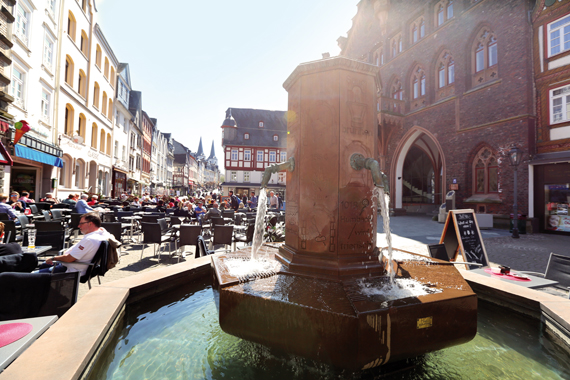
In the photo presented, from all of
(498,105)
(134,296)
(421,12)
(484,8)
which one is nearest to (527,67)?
(498,105)

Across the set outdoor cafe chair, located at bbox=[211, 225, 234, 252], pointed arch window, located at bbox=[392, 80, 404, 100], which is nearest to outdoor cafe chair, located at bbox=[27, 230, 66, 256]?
outdoor cafe chair, located at bbox=[211, 225, 234, 252]

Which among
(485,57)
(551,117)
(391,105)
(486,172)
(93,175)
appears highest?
(485,57)

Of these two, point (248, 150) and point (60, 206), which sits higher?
point (248, 150)

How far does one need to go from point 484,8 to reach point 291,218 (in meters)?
19.4

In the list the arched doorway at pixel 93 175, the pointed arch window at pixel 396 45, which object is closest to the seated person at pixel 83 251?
the arched doorway at pixel 93 175

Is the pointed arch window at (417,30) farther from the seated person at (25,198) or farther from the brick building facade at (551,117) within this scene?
the seated person at (25,198)

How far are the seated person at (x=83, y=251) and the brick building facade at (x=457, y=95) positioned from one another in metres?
17.0

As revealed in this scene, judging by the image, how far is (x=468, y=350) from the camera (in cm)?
256

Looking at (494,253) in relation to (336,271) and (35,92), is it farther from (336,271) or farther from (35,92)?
(35,92)

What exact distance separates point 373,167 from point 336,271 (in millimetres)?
1110

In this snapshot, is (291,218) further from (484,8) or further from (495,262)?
(484,8)

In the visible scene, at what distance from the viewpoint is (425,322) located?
216cm

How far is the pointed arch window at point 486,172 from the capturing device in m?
15.2

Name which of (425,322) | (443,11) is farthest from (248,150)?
(425,322)
